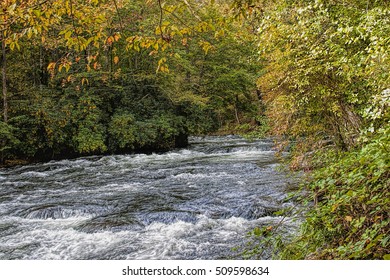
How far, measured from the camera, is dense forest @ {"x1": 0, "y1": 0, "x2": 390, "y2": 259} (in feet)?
11.5

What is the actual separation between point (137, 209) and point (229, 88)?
23.5m

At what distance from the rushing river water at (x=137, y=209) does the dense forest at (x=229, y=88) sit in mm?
1601

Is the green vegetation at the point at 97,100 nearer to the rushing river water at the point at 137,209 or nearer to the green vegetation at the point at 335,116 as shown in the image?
the rushing river water at the point at 137,209

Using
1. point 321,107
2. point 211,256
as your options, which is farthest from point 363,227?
point 321,107

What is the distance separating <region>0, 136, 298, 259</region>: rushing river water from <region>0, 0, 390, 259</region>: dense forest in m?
1.60

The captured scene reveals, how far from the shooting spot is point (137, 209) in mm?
9117

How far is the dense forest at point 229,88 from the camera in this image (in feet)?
11.5

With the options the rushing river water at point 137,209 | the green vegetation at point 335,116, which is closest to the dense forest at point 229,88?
the green vegetation at point 335,116

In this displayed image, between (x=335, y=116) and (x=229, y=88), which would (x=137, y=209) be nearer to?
(x=335, y=116)

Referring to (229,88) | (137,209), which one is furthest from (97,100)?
(229,88)

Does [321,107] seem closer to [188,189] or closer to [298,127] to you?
[298,127]

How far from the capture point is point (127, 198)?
1023 cm

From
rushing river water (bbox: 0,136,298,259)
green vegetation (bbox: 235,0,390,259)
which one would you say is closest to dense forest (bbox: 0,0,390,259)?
green vegetation (bbox: 235,0,390,259)

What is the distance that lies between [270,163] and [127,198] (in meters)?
6.80
